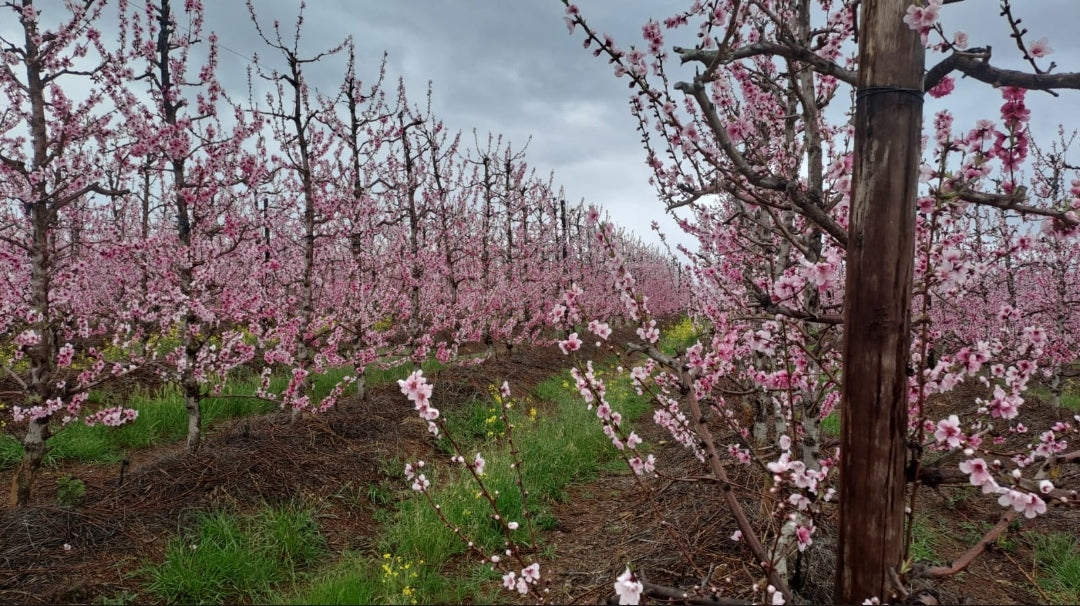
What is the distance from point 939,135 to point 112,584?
5699 mm

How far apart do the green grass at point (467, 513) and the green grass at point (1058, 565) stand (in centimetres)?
362

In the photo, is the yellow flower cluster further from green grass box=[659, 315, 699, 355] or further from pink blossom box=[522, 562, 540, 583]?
green grass box=[659, 315, 699, 355]

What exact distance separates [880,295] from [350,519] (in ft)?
16.0

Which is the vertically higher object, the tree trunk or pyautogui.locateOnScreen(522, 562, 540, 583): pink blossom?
pyautogui.locateOnScreen(522, 562, 540, 583): pink blossom

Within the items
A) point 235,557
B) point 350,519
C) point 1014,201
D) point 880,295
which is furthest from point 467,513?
point 1014,201

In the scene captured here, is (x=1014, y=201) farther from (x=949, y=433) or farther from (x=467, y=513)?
(x=467, y=513)

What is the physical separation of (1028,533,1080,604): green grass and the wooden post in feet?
9.15

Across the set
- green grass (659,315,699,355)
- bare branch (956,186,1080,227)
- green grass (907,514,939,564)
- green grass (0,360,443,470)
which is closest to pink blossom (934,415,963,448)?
bare branch (956,186,1080,227)

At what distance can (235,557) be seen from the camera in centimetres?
392

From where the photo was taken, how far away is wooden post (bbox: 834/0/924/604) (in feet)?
5.98

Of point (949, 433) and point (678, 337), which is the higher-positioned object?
point (949, 433)

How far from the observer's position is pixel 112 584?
3766 millimetres

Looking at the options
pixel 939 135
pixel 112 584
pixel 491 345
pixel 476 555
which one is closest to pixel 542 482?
pixel 476 555

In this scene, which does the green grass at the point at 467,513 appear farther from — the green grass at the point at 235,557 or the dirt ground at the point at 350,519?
Answer: the green grass at the point at 235,557
